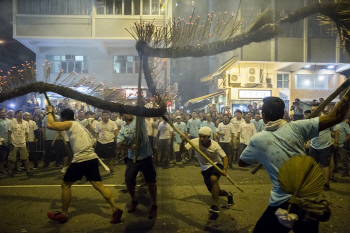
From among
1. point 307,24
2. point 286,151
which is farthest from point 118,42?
point 286,151

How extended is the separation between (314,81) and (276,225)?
19.4 meters

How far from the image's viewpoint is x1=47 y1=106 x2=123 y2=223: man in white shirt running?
430 centimetres

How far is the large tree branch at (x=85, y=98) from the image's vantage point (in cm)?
421

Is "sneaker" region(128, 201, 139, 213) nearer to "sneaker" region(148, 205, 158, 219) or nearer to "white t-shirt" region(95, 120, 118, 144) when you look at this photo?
"sneaker" region(148, 205, 158, 219)

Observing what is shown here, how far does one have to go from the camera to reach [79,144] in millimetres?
4438

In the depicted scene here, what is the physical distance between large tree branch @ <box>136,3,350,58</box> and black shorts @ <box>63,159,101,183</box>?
2.03 metres

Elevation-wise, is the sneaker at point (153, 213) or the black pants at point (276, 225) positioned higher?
the black pants at point (276, 225)

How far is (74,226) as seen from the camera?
14.0 feet

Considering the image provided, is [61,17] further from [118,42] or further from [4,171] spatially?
[4,171]

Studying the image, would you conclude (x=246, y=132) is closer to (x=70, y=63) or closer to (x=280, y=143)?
(x=280, y=143)

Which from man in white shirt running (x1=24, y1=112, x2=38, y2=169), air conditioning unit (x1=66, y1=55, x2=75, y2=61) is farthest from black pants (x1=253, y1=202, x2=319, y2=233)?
air conditioning unit (x1=66, y1=55, x2=75, y2=61)

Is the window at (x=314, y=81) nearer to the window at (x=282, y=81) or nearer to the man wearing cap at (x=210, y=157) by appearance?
the window at (x=282, y=81)

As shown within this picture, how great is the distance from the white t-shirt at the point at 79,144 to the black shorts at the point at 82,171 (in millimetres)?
70

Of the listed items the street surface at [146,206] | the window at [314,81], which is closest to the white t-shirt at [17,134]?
the street surface at [146,206]
